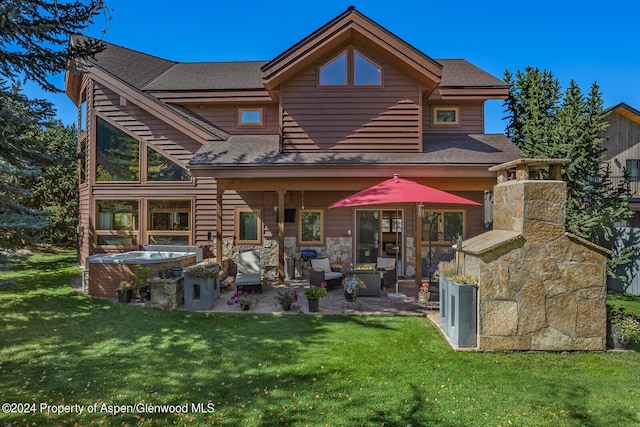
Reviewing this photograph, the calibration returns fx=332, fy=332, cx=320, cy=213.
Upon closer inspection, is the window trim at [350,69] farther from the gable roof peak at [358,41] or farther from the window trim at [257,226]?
the window trim at [257,226]

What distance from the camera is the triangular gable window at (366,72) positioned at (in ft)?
32.2

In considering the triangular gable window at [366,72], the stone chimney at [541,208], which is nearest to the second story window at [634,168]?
the triangular gable window at [366,72]

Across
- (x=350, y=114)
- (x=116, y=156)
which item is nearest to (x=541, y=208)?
(x=350, y=114)

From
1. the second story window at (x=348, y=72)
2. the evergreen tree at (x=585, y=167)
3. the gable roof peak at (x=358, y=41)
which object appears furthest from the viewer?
the second story window at (x=348, y=72)

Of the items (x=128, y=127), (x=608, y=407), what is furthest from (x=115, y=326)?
(x=128, y=127)

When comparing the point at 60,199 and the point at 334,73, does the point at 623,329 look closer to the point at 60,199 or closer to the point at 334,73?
the point at 334,73

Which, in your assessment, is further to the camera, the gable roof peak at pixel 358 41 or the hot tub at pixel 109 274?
the gable roof peak at pixel 358 41

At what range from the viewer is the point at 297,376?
4.08 m

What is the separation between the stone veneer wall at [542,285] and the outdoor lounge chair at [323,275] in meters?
4.11

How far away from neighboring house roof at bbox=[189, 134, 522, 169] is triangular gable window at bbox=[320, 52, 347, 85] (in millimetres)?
2158

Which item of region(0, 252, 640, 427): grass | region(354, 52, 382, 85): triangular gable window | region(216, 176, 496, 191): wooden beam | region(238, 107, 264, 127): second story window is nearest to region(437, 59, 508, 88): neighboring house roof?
region(354, 52, 382, 85): triangular gable window

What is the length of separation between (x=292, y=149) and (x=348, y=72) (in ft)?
9.31

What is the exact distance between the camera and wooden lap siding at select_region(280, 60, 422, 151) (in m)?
9.73

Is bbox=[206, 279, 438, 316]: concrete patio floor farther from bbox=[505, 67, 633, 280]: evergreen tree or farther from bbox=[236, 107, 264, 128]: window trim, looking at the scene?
bbox=[236, 107, 264, 128]: window trim
